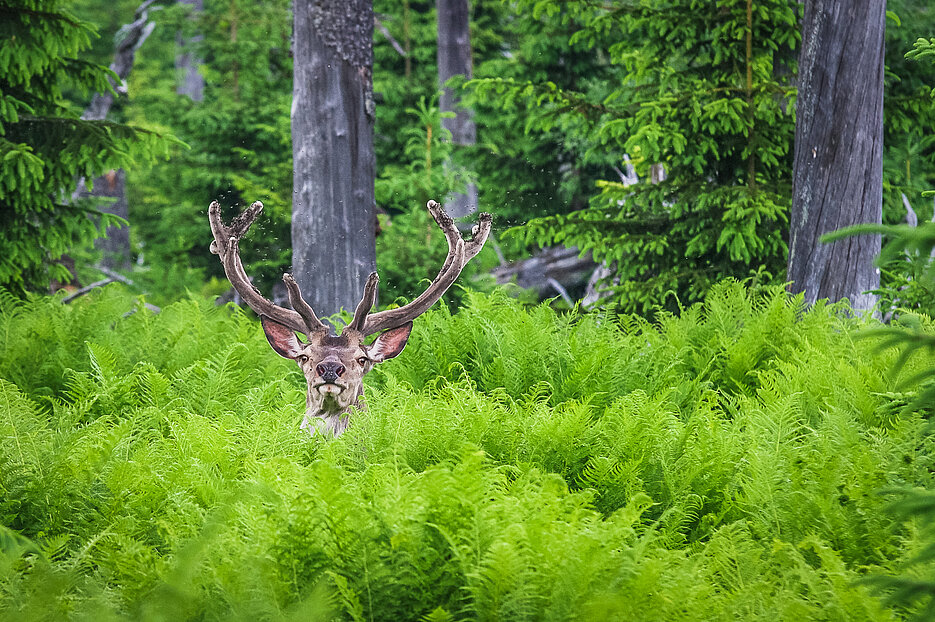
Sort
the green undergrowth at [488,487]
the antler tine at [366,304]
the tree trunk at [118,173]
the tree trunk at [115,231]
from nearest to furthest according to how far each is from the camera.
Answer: the green undergrowth at [488,487]
the antler tine at [366,304]
the tree trunk at [118,173]
the tree trunk at [115,231]

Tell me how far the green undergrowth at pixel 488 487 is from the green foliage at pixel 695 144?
7.05ft

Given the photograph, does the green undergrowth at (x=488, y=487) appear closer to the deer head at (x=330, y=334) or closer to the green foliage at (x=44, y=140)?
the deer head at (x=330, y=334)

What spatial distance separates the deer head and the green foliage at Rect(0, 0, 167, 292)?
2832mm

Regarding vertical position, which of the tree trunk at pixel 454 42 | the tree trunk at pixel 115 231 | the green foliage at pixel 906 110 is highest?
the tree trunk at pixel 454 42

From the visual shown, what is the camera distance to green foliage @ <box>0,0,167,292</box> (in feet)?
25.1

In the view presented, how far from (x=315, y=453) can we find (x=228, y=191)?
38.8 ft

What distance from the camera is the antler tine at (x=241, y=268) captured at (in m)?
5.31

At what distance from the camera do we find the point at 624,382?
226 inches

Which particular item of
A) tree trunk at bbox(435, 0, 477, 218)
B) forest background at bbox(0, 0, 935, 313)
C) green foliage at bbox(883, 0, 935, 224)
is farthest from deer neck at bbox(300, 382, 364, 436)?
tree trunk at bbox(435, 0, 477, 218)

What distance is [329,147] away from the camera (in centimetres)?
809

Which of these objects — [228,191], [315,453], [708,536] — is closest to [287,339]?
[315,453]

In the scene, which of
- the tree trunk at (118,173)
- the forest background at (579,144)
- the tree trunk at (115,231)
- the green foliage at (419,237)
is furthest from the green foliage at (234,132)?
the tree trunk at (115,231)

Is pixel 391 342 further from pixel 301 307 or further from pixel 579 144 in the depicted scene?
pixel 579 144

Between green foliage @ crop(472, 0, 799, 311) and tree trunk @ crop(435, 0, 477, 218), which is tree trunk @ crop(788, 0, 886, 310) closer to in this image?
green foliage @ crop(472, 0, 799, 311)
